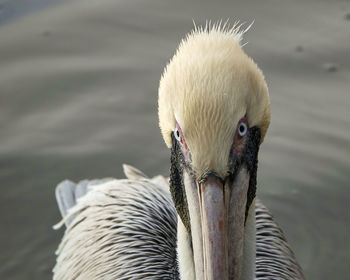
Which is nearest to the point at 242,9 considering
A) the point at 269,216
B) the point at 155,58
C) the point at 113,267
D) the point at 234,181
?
the point at 155,58

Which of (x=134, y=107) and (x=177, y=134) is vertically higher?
(x=134, y=107)

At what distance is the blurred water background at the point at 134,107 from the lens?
5.27 m

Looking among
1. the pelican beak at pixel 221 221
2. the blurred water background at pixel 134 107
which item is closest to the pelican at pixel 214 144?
the pelican beak at pixel 221 221

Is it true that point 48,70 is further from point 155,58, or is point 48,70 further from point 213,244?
point 213,244

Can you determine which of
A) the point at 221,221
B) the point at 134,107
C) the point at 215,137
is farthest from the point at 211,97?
the point at 134,107

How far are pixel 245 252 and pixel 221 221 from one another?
462 mm

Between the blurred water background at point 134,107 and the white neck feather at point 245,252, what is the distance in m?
1.90

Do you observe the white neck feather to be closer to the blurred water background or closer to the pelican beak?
the pelican beak

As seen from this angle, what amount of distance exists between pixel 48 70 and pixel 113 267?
3.12 m

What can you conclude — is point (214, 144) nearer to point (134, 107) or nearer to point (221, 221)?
point (221, 221)

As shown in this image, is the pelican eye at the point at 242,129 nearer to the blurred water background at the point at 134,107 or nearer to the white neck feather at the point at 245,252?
the white neck feather at the point at 245,252

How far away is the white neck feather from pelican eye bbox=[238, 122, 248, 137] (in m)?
0.44

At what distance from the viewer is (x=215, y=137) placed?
8.70 ft

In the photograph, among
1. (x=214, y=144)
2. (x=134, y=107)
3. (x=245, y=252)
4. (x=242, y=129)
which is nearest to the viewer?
(x=214, y=144)
